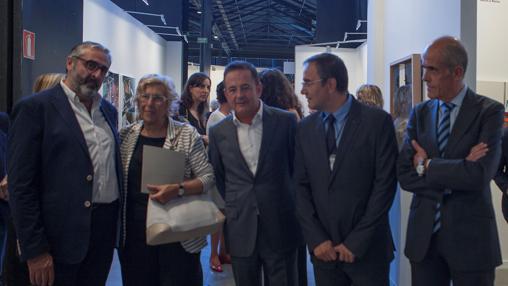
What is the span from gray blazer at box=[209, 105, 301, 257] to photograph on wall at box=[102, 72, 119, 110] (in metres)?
4.99

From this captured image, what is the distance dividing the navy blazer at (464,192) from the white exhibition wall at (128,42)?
18.2 ft

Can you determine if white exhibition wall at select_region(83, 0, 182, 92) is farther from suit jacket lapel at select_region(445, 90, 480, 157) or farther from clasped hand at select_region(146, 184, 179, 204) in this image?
suit jacket lapel at select_region(445, 90, 480, 157)

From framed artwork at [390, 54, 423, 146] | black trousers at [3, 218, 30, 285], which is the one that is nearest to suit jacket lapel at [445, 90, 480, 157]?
framed artwork at [390, 54, 423, 146]

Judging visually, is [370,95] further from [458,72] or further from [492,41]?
[458,72]

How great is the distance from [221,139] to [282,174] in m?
0.38

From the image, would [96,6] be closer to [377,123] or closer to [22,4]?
[22,4]

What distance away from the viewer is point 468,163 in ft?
6.78

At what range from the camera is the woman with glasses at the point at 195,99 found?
15.6 ft

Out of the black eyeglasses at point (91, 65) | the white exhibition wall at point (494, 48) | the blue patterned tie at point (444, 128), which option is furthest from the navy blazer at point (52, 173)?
the white exhibition wall at point (494, 48)

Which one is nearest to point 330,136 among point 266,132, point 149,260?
point 266,132

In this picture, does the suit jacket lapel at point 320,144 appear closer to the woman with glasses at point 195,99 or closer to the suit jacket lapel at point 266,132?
the suit jacket lapel at point 266,132

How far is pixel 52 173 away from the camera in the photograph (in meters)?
2.17

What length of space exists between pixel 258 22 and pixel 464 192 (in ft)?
68.0

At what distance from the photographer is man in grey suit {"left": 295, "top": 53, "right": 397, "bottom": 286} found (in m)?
2.24
